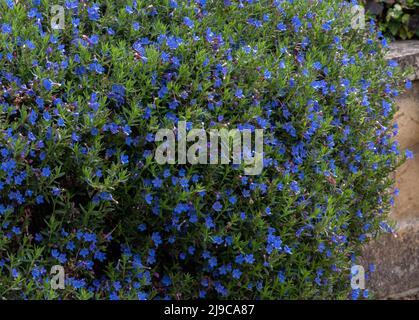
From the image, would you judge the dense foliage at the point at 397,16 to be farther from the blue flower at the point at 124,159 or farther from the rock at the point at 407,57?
the blue flower at the point at 124,159

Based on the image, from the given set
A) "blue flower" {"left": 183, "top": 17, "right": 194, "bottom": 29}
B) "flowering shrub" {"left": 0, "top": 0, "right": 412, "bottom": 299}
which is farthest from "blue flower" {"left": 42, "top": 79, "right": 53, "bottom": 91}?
"blue flower" {"left": 183, "top": 17, "right": 194, "bottom": 29}

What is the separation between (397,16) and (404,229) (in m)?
1.24

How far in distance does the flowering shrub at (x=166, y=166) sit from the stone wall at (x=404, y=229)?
0.96 m

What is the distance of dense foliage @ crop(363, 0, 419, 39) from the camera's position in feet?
15.9

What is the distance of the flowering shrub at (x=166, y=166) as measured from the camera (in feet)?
9.11

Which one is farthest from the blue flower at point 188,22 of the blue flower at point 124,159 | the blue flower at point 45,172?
the blue flower at point 45,172

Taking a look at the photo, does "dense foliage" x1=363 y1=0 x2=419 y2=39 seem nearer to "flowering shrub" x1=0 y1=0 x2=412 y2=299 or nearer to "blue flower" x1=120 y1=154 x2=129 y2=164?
"flowering shrub" x1=0 y1=0 x2=412 y2=299

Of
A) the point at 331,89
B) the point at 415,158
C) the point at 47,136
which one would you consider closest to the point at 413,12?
the point at 415,158

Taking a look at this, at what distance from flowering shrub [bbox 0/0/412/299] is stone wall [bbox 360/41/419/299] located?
→ 959 millimetres

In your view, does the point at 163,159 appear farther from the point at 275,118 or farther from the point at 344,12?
the point at 344,12

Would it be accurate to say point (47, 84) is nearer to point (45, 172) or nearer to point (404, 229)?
point (45, 172)

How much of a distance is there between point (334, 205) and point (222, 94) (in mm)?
612

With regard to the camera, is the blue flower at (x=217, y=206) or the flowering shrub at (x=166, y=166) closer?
the flowering shrub at (x=166, y=166)

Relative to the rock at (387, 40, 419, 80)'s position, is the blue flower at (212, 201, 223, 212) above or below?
below
